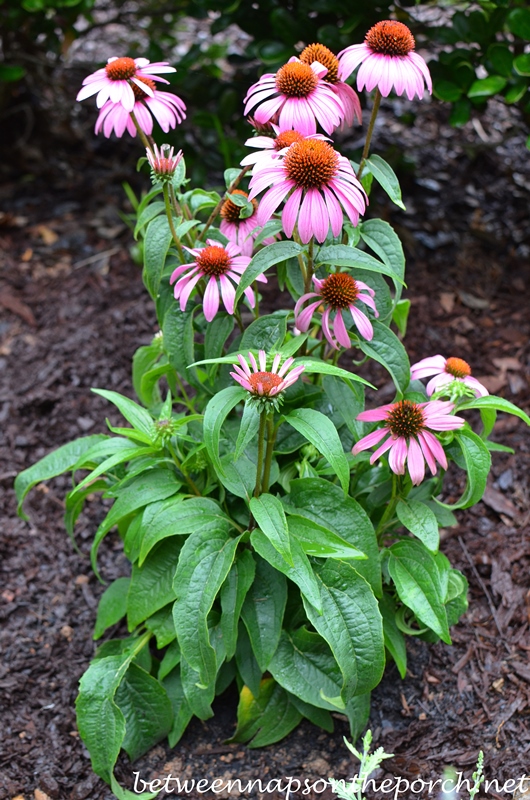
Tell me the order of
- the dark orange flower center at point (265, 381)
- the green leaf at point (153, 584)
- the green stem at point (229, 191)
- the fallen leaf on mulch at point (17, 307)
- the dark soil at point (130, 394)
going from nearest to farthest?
the dark orange flower center at point (265, 381) < the green stem at point (229, 191) < the green leaf at point (153, 584) < the dark soil at point (130, 394) < the fallen leaf on mulch at point (17, 307)

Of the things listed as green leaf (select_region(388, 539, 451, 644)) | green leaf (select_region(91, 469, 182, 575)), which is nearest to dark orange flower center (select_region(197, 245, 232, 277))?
green leaf (select_region(91, 469, 182, 575))

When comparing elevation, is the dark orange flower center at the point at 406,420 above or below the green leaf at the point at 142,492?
above

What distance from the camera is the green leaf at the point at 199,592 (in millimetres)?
1751

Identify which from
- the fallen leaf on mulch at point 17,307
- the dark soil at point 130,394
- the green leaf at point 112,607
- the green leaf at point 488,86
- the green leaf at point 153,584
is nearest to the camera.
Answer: the green leaf at point 153,584

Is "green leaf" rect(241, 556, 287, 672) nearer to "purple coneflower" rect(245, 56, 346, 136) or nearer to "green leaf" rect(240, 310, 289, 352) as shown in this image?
"green leaf" rect(240, 310, 289, 352)

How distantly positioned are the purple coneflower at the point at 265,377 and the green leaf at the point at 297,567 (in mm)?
384

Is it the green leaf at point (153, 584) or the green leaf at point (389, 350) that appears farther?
the green leaf at point (153, 584)

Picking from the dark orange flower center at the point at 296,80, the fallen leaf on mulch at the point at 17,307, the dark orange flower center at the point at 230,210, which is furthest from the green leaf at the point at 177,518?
the fallen leaf on mulch at the point at 17,307

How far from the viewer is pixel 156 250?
191 centimetres

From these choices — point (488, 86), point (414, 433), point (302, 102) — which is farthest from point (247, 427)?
point (488, 86)

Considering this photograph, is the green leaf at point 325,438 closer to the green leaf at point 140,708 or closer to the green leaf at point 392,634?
the green leaf at point 392,634

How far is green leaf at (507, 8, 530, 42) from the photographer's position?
276 cm

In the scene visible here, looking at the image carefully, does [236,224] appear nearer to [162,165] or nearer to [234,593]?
[162,165]

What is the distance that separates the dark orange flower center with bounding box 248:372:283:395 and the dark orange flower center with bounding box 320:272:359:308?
32 centimetres
